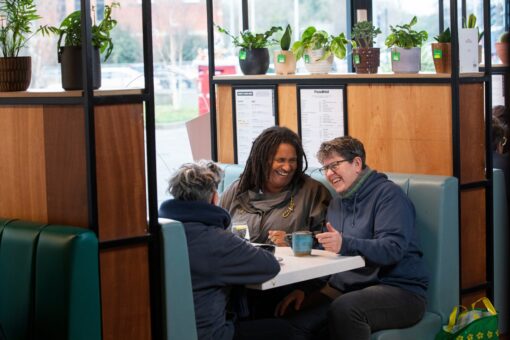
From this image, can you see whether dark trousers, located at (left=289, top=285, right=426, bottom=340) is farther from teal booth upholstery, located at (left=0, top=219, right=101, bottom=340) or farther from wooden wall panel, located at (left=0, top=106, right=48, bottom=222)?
wooden wall panel, located at (left=0, top=106, right=48, bottom=222)

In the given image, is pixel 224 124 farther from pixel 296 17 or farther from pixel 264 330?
pixel 264 330

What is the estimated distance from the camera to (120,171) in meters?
3.25

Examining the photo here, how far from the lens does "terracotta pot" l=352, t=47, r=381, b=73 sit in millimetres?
4535

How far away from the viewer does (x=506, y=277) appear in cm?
473

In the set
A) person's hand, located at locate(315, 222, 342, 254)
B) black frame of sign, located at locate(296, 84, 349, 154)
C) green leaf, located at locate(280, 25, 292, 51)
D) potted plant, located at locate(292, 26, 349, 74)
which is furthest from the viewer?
green leaf, located at locate(280, 25, 292, 51)

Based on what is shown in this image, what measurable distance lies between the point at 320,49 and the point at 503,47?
1.47 metres

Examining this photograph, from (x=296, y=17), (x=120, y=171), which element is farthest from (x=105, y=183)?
(x=296, y=17)

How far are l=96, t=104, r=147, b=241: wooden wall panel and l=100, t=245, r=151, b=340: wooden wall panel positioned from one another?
3.2 inches

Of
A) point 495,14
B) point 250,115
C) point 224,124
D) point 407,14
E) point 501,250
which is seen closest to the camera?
point 501,250

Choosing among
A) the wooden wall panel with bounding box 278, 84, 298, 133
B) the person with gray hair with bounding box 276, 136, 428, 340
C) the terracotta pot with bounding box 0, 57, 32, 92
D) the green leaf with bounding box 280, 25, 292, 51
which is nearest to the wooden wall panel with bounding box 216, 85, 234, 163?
the wooden wall panel with bounding box 278, 84, 298, 133

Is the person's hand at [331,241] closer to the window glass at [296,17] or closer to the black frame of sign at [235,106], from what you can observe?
the black frame of sign at [235,106]

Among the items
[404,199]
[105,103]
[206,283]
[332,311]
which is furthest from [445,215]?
[105,103]

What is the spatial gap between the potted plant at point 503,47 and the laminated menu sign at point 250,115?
1587 millimetres

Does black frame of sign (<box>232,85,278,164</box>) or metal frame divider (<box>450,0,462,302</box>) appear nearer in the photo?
metal frame divider (<box>450,0,462,302</box>)
